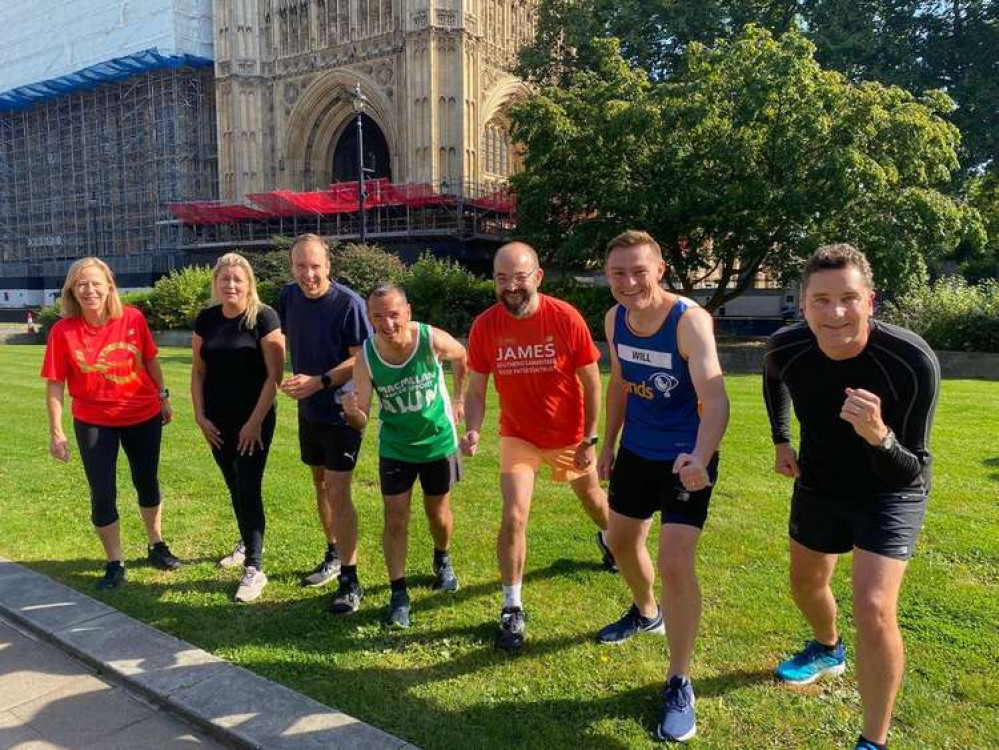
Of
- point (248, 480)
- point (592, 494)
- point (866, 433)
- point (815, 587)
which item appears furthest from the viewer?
point (248, 480)

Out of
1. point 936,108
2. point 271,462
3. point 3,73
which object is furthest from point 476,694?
point 3,73

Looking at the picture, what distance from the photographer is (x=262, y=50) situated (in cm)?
4100

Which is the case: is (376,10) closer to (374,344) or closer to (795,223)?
(795,223)

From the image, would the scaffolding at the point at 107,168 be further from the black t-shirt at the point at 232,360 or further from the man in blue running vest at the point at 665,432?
the man in blue running vest at the point at 665,432

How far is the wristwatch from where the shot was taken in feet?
8.45

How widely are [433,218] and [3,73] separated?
37283 millimetres

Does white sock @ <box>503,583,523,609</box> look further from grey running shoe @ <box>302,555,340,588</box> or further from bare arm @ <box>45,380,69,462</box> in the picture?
bare arm @ <box>45,380,69,462</box>

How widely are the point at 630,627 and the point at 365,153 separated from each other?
41.2 meters

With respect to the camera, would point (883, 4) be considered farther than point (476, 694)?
Yes

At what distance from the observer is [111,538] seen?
4.69 meters

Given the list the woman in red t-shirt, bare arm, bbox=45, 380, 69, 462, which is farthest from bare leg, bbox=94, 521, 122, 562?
bare arm, bbox=45, 380, 69, 462

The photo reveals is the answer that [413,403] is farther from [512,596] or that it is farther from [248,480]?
[248,480]

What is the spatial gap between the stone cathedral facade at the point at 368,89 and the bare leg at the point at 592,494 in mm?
32164

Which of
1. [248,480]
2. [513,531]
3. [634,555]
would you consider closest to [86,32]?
[248,480]
